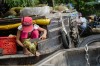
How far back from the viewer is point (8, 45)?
6.09 meters

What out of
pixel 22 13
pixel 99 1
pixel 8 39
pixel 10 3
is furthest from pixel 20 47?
pixel 99 1

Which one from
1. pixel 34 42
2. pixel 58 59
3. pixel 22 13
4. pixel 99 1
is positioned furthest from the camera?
pixel 99 1

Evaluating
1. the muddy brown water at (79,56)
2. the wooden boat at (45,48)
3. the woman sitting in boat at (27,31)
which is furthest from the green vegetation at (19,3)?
the muddy brown water at (79,56)

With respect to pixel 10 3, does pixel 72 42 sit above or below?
below

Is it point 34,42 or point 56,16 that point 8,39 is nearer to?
point 34,42

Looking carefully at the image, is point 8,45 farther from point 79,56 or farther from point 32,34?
point 79,56

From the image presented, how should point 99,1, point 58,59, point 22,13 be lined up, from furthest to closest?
point 99,1, point 22,13, point 58,59

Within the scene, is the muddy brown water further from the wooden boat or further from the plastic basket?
the plastic basket

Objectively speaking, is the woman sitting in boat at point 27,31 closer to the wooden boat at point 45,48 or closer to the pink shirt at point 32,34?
the pink shirt at point 32,34

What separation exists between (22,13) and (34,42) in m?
1.13

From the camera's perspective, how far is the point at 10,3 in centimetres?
982

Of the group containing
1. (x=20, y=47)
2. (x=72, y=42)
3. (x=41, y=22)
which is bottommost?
(x=72, y=42)

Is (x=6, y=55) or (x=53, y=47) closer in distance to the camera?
(x=6, y=55)

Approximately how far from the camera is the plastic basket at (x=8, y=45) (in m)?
6.03
